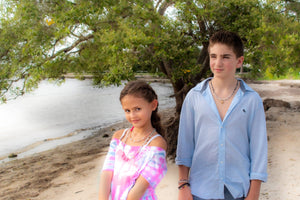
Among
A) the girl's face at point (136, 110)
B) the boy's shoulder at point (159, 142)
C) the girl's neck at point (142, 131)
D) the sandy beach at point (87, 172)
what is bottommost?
the sandy beach at point (87, 172)

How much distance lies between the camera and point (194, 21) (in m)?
5.40

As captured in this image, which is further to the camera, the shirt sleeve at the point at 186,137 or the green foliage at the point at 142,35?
the green foliage at the point at 142,35

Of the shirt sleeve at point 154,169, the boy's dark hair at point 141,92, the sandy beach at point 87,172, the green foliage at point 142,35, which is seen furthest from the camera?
the green foliage at point 142,35

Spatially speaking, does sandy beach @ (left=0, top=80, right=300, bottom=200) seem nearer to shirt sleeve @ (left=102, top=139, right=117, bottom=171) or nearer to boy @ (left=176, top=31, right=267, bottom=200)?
boy @ (left=176, top=31, right=267, bottom=200)

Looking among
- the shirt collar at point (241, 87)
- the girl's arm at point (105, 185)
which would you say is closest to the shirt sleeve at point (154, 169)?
the girl's arm at point (105, 185)

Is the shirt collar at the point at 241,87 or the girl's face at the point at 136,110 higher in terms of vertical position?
the shirt collar at the point at 241,87

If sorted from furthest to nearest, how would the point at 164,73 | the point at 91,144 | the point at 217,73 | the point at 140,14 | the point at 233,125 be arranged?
1. the point at 91,144
2. the point at 164,73
3. the point at 140,14
4. the point at 217,73
5. the point at 233,125

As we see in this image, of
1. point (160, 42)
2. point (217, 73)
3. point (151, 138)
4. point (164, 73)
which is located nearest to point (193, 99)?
point (217, 73)

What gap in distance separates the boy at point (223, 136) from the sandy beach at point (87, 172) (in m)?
2.52

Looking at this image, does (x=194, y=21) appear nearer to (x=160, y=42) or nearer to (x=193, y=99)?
(x=160, y=42)

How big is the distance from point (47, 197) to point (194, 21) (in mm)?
4556

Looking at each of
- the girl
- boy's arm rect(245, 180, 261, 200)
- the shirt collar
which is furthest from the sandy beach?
the girl

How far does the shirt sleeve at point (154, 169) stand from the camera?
72.1 inches

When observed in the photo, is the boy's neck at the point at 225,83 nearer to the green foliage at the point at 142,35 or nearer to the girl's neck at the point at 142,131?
the girl's neck at the point at 142,131
